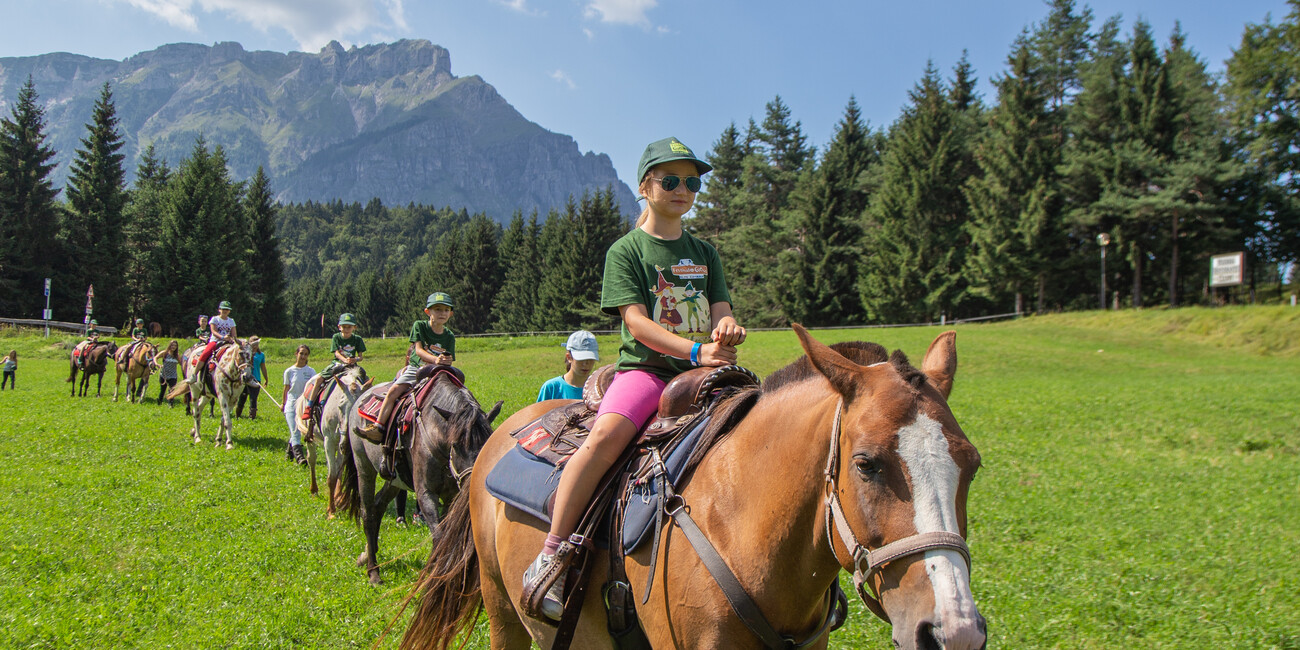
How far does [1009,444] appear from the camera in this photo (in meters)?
12.9

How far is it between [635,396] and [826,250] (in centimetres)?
4552

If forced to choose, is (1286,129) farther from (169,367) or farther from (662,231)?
(169,367)

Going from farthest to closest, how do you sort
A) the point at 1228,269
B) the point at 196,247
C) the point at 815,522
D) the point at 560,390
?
the point at 196,247
the point at 1228,269
the point at 560,390
the point at 815,522

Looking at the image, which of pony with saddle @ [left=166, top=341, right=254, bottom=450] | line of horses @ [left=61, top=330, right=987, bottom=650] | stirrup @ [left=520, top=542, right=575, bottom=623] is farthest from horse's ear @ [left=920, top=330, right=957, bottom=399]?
pony with saddle @ [left=166, top=341, right=254, bottom=450]

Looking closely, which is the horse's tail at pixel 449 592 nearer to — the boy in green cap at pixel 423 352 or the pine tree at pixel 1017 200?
the boy in green cap at pixel 423 352

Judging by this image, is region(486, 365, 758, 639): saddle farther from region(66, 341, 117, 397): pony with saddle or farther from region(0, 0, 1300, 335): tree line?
region(0, 0, 1300, 335): tree line

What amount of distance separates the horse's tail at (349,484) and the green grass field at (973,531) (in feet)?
1.42

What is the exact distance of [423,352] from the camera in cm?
704

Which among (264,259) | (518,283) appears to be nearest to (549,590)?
(518,283)

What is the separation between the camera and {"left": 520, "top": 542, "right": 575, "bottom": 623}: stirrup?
8.48 feet

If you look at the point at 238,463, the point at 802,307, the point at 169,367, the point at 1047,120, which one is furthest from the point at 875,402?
the point at 1047,120

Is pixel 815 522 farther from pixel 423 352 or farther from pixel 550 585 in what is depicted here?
pixel 423 352

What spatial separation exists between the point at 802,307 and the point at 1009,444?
33805 millimetres

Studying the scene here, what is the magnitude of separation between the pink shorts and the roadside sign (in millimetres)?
42865
